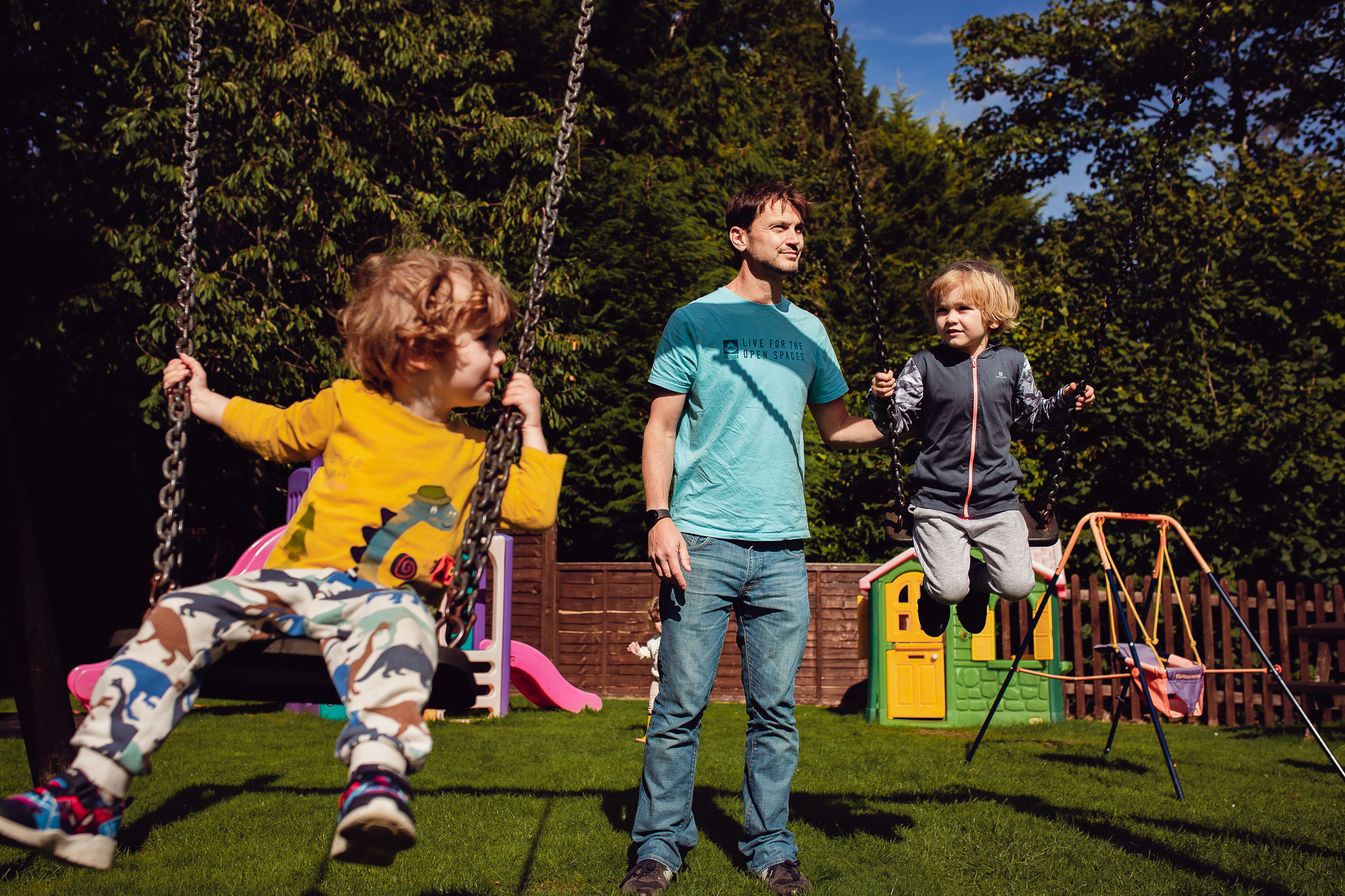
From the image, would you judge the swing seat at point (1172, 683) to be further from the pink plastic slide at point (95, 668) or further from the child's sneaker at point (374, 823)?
the child's sneaker at point (374, 823)

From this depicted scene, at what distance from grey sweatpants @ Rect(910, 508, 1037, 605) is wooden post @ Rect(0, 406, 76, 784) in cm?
317

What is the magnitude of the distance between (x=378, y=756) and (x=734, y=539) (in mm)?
1509

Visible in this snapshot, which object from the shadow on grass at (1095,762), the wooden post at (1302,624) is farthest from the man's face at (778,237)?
the wooden post at (1302,624)

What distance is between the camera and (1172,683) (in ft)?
18.4

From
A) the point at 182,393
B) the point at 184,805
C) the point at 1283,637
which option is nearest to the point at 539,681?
the point at 184,805

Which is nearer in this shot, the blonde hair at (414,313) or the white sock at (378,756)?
the white sock at (378,756)

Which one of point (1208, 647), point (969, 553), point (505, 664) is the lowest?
point (505, 664)

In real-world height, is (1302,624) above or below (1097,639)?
above

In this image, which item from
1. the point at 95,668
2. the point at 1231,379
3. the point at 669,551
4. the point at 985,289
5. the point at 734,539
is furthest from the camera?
the point at 1231,379

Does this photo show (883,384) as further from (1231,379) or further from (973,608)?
(1231,379)

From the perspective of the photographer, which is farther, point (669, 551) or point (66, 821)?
point (669, 551)

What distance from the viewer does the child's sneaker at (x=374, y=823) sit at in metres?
1.69

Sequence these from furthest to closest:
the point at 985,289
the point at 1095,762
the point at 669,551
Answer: the point at 1095,762 → the point at 985,289 → the point at 669,551

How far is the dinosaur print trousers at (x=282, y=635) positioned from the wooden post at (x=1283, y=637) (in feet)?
31.0
